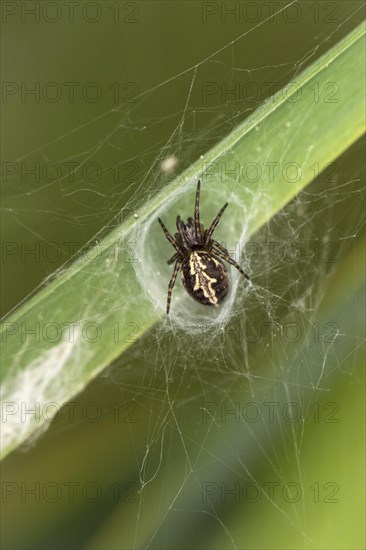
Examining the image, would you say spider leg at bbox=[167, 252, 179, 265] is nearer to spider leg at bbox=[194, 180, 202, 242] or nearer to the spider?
the spider

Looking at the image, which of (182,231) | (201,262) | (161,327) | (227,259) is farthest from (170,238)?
(161,327)

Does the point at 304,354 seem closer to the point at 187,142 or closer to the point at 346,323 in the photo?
the point at 346,323

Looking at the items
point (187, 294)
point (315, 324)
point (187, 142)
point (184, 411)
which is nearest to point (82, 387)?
point (184, 411)

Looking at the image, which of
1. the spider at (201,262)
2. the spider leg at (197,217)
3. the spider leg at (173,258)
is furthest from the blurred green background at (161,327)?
the spider leg at (173,258)

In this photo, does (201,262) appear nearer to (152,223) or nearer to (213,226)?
(213,226)

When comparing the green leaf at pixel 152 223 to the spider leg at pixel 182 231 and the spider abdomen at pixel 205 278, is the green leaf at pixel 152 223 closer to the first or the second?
the spider leg at pixel 182 231

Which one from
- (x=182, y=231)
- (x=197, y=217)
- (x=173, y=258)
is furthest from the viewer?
(x=173, y=258)

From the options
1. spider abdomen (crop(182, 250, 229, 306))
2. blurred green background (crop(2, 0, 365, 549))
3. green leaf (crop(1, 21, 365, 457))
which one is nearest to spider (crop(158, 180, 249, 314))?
spider abdomen (crop(182, 250, 229, 306))
